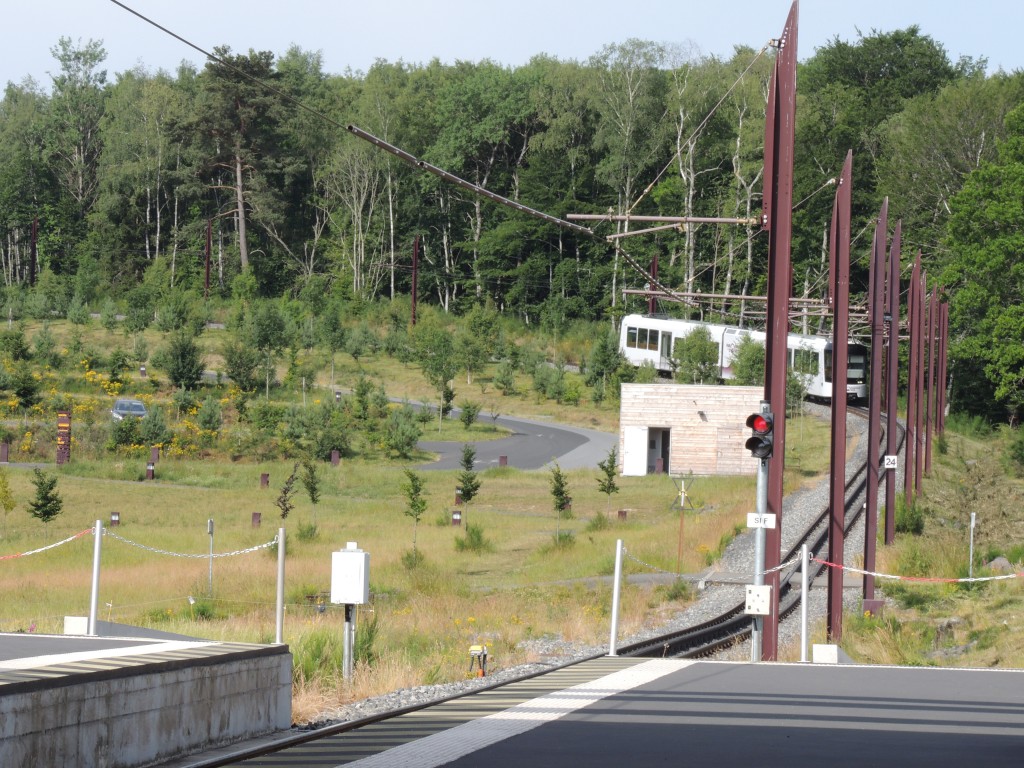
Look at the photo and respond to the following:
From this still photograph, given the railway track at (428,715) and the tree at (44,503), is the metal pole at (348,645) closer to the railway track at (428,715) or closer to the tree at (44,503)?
the railway track at (428,715)

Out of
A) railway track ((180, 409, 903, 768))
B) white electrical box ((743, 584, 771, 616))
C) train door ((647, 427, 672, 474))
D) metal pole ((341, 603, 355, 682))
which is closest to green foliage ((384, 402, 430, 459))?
train door ((647, 427, 672, 474))

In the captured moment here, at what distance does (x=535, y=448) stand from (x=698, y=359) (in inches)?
386

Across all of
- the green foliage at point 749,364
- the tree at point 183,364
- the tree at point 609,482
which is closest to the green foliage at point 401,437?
the tree at point 609,482

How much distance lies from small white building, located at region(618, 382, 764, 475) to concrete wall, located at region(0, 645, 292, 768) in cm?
3713

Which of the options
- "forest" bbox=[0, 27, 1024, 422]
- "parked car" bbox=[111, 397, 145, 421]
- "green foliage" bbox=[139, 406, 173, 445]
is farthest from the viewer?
"forest" bbox=[0, 27, 1024, 422]

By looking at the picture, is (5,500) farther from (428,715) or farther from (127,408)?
(428,715)

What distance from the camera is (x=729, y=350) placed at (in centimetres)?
6006

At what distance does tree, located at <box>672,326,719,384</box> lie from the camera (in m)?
57.4

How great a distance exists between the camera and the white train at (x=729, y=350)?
55.7 metres

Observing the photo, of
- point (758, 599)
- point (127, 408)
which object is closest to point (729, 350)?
point (127, 408)

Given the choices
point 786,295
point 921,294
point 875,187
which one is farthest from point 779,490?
point 875,187

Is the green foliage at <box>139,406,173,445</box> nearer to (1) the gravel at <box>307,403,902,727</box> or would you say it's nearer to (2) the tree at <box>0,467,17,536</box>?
(2) the tree at <box>0,467,17,536</box>


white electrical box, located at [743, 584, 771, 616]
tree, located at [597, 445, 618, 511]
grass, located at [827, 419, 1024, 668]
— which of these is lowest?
grass, located at [827, 419, 1024, 668]

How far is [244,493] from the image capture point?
3894 centimetres
